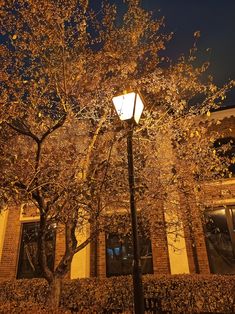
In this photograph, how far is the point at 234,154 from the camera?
1252cm

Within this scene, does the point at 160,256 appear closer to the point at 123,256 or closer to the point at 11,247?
the point at 123,256

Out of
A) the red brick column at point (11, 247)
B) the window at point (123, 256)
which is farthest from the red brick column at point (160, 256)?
the red brick column at point (11, 247)

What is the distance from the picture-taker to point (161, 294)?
9336mm

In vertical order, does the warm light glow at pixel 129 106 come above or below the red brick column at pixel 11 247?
above

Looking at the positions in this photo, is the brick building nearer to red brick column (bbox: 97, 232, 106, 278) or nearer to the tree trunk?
red brick column (bbox: 97, 232, 106, 278)

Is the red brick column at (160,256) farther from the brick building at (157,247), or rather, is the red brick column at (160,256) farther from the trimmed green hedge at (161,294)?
the trimmed green hedge at (161,294)

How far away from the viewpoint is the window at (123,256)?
39.1 ft

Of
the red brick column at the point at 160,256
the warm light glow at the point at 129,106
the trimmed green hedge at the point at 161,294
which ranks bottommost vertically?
the trimmed green hedge at the point at 161,294

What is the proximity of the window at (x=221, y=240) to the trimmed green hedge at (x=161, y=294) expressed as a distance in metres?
1.74

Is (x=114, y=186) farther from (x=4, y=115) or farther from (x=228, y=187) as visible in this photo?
(x=228, y=187)

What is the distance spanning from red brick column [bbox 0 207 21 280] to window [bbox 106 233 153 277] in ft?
14.0

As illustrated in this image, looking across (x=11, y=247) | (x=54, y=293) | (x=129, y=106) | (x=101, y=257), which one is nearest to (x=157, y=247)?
(x=101, y=257)

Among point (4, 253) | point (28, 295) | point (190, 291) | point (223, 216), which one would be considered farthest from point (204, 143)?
point (4, 253)

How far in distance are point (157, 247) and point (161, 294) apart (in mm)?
2539
